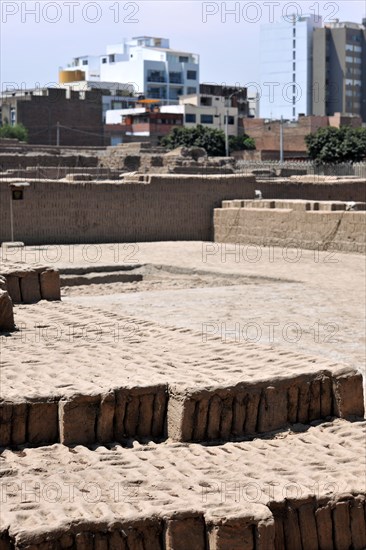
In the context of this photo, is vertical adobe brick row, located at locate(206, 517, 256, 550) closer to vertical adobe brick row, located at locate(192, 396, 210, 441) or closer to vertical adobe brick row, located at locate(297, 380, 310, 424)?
vertical adobe brick row, located at locate(192, 396, 210, 441)

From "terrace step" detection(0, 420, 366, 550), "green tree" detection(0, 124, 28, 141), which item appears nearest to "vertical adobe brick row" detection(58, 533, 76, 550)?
"terrace step" detection(0, 420, 366, 550)

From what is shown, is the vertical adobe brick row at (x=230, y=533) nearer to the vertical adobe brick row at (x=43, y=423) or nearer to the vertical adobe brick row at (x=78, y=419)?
the vertical adobe brick row at (x=78, y=419)

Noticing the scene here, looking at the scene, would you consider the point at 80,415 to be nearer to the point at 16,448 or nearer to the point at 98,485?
the point at 16,448

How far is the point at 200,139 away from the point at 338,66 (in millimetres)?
36039

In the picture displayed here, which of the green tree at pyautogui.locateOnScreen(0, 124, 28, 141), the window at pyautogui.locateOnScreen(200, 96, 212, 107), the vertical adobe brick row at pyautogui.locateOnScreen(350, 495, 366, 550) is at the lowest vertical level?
the vertical adobe brick row at pyautogui.locateOnScreen(350, 495, 366, 550)

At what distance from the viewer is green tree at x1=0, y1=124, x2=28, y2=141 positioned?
173 ft

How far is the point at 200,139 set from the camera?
169 ft

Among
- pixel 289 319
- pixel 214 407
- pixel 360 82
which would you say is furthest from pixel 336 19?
Answer: pixel 214 407

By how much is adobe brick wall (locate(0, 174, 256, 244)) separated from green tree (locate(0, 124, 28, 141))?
32.6m

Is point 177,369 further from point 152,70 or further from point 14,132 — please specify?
point 152,70

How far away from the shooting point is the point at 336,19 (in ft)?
285

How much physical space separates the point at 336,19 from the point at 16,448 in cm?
8517

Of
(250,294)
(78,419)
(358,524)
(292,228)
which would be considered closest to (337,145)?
(292,228)

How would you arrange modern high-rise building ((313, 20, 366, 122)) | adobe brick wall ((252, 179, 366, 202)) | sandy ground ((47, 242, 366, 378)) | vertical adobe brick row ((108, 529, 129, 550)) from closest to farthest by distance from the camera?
vertical adobe brick row ((108, 529, 129, 550))
sandy ground ((47, 242, 366, 378))
adobe brick wall ((252, 179, 366, 202))
modern high-rise building ((313, 20, 366, 122))
